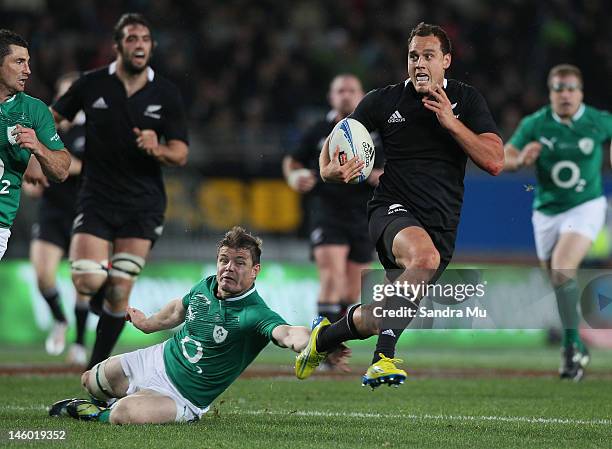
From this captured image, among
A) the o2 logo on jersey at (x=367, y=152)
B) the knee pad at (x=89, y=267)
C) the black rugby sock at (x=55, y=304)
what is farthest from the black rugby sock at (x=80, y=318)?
the o2 logo on jersey at (x=367, y=152)

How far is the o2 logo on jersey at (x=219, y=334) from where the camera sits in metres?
7.38

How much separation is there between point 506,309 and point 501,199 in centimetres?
181

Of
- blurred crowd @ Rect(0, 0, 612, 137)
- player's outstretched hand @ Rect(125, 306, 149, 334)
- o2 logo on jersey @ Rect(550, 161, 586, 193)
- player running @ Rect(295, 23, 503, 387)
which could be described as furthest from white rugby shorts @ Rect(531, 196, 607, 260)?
blurred crowd @ Rect(0, 0, 612, 137)

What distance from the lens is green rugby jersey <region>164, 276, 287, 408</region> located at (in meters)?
7.38

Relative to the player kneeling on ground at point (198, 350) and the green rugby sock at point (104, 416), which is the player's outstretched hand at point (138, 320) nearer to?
the player kneeling on ground at point (198, 350)

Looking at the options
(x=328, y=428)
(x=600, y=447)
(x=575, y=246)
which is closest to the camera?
(x=600, y=447)

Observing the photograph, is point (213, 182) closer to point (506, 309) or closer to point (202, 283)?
point (506, 309)

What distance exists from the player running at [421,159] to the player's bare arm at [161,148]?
7.04 feet

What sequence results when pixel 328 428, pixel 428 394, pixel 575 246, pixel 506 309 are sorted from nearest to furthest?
pixel 328 428, pixel 428 394, pixel 575 246, pixel 506 309

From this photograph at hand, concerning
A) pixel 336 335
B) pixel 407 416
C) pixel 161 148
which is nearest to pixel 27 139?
pixel 161 148

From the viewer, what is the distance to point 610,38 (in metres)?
20.4

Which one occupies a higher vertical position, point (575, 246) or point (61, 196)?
point (61, 196)

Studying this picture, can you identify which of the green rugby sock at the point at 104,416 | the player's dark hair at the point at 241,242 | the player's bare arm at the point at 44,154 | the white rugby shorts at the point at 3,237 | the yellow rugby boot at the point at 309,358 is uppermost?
the player's bare arm at the point at 44,154

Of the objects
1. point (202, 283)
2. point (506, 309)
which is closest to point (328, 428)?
point (202, 283)
